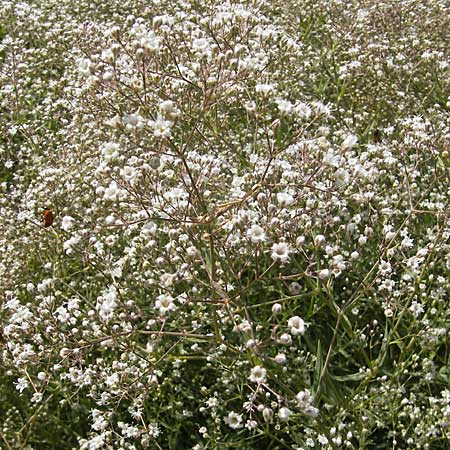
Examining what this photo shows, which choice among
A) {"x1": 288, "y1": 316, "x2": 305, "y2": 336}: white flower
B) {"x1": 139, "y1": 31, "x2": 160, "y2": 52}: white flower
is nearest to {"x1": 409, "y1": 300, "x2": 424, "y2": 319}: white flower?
{"x1": 288, "y1": 316, "x2": 305, "y2": 336}: white flower

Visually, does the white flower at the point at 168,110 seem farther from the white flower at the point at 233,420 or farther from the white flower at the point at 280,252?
the white flower at the point at 233,420

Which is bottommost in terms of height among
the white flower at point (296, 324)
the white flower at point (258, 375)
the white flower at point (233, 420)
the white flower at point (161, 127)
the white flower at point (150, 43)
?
the white flower at point (233, 420)

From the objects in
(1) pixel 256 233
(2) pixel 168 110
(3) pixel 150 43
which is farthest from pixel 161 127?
(1) pixel 256 233

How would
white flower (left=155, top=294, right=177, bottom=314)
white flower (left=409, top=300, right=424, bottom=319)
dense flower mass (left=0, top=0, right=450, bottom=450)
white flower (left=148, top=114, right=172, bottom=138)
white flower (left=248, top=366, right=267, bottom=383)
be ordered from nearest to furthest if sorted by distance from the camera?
white flower (left=248, top=366, right=267, bottom=383)
white flower (left=148, top=114, right=172, bottom=138)
white flower (left=155, top=294, right=177, bottom=314)
dense flower mass (left=0, top=0, right=450, bottom=450)
white flower (left=409, top=300, right=424, bottom=319)

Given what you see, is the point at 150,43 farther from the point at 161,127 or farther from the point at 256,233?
the point at 256,233

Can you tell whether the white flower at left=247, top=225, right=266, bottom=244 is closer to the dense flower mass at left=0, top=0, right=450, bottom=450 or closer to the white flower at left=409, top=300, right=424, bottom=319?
the dense flower mass at left=0, top=0, right=450, bottom=450

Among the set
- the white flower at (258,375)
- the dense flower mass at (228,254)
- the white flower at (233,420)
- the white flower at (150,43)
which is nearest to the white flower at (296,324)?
the dense flower mass at (228,254)

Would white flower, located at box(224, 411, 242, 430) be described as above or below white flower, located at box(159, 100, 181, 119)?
below
